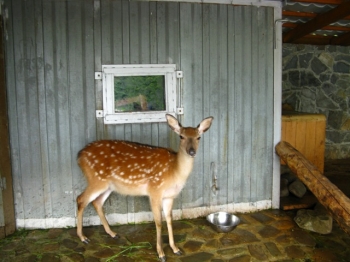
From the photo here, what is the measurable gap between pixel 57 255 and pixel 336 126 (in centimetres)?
677

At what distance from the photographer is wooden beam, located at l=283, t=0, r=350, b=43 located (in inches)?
203

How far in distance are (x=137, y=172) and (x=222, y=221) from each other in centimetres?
131

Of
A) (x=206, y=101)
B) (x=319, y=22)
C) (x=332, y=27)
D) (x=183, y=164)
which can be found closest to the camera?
(x=183, y=164)

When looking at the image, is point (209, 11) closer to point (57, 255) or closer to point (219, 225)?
point (219, 225)

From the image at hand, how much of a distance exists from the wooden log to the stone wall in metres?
3.77

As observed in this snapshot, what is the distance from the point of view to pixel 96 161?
3879 millimetres

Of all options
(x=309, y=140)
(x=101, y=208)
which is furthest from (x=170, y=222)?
(x=309, y=140)

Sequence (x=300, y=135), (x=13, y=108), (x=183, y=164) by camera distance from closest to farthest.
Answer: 1. (x=183, y=164)
2. (x=13, y=108)
3. (x=300, y=135)

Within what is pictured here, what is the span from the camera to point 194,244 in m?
3.80

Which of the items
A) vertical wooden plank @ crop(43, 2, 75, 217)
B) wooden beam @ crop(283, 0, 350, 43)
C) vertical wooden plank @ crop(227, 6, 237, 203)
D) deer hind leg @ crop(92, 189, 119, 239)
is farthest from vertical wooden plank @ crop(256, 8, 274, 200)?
vertical wooden plank @ crop(43, 2, 75, 217)

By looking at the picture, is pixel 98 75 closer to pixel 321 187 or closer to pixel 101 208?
pixel 101 208

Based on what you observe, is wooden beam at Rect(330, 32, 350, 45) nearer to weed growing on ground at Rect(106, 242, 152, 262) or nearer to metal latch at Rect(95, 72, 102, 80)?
metal latch at Rect(95, 72, 102, 80)

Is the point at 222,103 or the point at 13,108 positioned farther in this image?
the point at 222,103

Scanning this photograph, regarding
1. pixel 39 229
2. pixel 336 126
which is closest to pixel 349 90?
pixel 336 126
